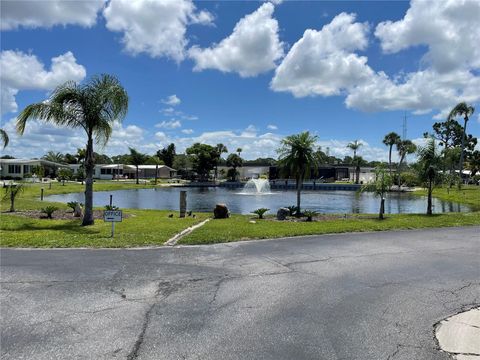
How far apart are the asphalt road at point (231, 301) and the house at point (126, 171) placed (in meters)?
98.0

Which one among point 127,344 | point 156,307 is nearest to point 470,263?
point 156,307

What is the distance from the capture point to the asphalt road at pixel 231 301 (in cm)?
522

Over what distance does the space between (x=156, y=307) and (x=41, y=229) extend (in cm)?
1124

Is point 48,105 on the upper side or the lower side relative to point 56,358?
upper

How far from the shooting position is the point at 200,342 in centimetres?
531

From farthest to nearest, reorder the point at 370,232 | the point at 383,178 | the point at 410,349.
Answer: the point at 383,178
the point at 370,232
the point at 410,349

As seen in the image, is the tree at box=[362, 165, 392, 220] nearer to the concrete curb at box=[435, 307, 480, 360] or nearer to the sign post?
the sign post

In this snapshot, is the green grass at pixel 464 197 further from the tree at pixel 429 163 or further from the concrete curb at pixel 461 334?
the concrete curb at pixel 461 334

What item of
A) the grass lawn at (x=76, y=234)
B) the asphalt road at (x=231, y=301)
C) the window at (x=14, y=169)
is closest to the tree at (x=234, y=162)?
the window at (x=14, y=169)

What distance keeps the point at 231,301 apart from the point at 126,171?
110m

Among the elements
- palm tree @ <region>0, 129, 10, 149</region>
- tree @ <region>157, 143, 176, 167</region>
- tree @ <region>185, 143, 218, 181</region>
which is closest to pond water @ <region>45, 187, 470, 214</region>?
palm tree @ <region>0, 129, 10, 149</region>

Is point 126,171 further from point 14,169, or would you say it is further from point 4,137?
point 4,137

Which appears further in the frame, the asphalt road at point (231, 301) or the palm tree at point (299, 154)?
the palm tree at point (299, 154)

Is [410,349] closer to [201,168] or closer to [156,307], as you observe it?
[156,307]
